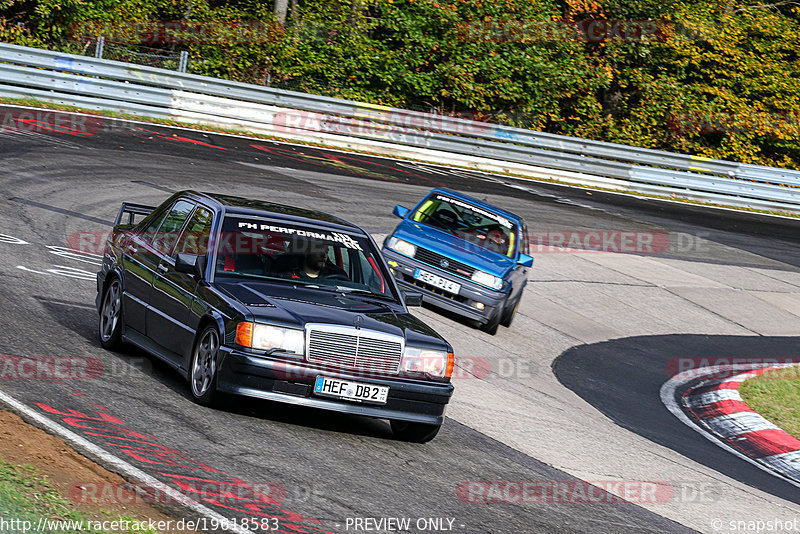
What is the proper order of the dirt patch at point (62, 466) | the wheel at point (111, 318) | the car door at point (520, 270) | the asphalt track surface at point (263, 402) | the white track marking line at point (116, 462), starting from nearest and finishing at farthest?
the dirt patch at point (62, 466)
the white track marking line at point (116, 462)
the asphalt track surface at point (263, 402)
the wheel at point (111, 318)
the car door at point (520, 270)

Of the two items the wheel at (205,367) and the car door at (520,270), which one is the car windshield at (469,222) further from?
the wheel at (205,367)

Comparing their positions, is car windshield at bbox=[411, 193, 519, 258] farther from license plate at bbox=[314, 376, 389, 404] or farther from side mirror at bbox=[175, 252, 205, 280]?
license plate at bbox=[314, 376, 389, 404]

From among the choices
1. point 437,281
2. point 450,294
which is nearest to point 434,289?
point 437,281

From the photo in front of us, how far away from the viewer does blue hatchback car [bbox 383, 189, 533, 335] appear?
502 inches

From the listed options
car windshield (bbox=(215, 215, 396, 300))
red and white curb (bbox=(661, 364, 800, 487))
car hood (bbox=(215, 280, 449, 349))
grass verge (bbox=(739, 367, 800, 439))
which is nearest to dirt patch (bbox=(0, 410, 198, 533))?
car hood (bbox=(215, 280, 449, 349))

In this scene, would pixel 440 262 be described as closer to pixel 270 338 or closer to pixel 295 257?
pixel 295 257

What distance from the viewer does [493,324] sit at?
12766 millimetres

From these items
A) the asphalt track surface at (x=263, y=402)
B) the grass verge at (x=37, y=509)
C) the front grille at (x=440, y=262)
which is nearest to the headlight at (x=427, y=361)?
the asphalt track surface at (x=263, y=402)

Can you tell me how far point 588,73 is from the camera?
3462 centimetres

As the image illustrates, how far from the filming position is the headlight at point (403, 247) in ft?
42.8

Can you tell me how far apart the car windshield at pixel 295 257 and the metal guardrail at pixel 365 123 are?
1654 centimetres

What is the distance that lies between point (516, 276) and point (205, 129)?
13849mm

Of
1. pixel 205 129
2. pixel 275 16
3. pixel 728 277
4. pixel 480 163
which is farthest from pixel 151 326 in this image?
pixel 275 16

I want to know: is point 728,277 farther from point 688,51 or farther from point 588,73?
point 688,51
